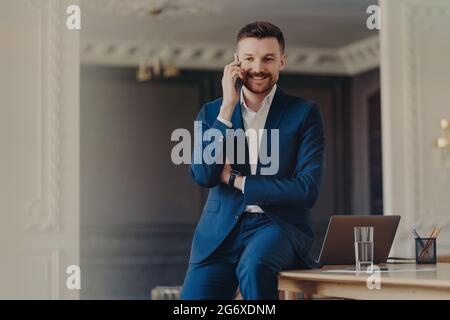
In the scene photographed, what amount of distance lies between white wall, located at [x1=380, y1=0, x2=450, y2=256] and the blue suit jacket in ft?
7.16

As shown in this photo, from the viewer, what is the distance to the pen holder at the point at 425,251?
361cm

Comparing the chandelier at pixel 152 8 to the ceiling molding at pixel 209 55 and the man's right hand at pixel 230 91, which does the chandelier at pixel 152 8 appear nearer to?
the ceiling molding at pixel 209 55

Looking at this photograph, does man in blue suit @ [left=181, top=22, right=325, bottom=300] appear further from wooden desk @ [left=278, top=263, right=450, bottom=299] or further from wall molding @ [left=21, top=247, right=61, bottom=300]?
wall molding @ [left=21, top=247, right=61, bottom=300]

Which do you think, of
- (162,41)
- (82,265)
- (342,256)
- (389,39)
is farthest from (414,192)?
(82,265)

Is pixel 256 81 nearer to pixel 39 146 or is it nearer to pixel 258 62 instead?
pixel 258 62

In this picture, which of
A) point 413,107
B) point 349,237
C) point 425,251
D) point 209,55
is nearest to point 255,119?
point 349,237

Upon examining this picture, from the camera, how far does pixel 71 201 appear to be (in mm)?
4348

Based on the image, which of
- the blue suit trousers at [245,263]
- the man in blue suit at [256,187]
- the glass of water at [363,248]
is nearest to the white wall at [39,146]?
the man in blue suit at [256,187]

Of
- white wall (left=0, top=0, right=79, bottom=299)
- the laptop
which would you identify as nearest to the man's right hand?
the laptop

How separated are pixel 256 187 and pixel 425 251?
2.57 feet

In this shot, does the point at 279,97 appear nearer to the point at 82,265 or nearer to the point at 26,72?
the point at 26,72

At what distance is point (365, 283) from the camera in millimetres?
2941

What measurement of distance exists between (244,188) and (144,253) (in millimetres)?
5010

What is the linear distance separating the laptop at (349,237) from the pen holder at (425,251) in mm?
137
